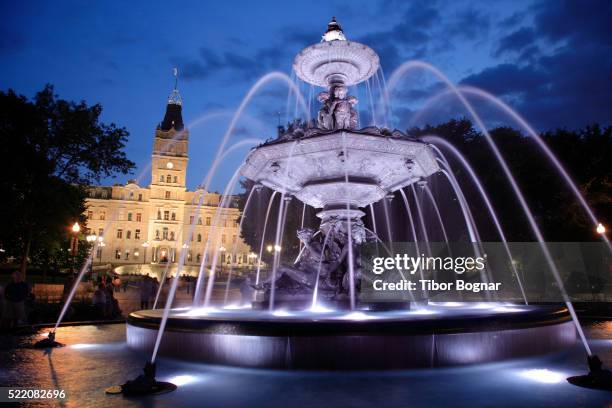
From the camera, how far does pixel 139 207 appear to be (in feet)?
321

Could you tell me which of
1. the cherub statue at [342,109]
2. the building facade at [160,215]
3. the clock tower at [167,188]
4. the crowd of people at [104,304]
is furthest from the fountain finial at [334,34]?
the clock tower at [167,188]

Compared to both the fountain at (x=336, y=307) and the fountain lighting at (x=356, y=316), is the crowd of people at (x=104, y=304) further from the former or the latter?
the fountain lighting at (x=356, y=316)

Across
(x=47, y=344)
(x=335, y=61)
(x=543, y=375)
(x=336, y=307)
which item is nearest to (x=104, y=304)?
(x=47, y=344)

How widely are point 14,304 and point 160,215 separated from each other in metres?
88.0

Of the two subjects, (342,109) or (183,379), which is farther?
(342,109)

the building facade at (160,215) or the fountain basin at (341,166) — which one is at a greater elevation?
the building facade at (160,215)

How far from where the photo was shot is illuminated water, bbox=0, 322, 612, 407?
458 cm

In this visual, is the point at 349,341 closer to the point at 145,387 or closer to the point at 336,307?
the point at 145,387

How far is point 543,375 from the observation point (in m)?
5.81

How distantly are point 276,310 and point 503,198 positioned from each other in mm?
19597

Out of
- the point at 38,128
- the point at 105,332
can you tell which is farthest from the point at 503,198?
the point at 38,128

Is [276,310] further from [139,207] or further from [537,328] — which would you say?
[139,207]

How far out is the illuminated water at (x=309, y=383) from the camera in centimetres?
458

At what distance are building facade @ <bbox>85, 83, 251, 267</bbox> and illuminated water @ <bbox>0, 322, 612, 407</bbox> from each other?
283 feet
